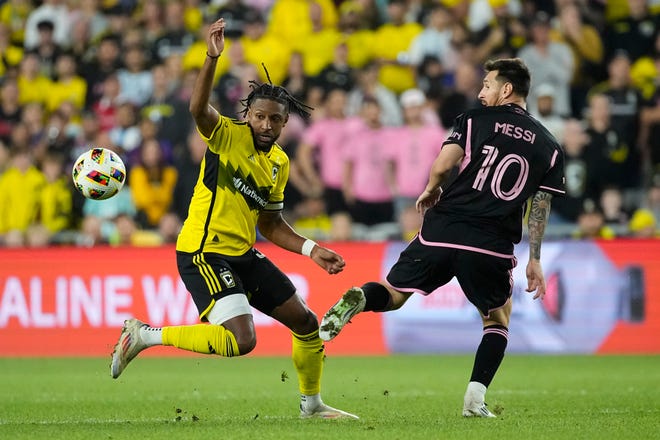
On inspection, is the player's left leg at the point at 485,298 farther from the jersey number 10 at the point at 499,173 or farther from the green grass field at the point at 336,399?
the jersey number 10 at the point at 499,173

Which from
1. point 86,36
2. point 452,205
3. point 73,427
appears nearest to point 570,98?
point 86,36

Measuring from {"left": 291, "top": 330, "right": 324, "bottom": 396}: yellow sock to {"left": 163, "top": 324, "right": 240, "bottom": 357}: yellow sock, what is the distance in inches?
25.7

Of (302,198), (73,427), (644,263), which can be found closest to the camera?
(73,427)

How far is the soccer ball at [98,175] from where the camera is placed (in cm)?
867

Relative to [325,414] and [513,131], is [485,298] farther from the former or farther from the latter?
[325,414]

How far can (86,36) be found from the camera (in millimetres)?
19938

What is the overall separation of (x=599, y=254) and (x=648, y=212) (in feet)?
4.61

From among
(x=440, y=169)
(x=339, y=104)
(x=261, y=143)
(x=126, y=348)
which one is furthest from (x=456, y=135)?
(x=339, y=104)

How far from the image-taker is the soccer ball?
28.5ft

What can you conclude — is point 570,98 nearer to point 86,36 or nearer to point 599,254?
point 599,254

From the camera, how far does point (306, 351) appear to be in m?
8.24

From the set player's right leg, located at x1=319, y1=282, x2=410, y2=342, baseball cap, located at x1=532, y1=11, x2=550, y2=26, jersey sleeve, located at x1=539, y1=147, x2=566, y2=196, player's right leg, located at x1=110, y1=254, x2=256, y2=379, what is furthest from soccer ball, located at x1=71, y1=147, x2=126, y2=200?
baseball cap, located at x1=532, y1=11, x2=550, y2=26

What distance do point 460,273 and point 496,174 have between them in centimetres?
69

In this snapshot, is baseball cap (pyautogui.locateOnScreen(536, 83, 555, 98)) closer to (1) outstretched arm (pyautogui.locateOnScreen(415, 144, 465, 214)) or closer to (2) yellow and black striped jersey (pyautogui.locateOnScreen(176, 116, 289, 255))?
(1) outstretched arm (pyautogui.locateOnScreen(415, 144, 465, 214))
